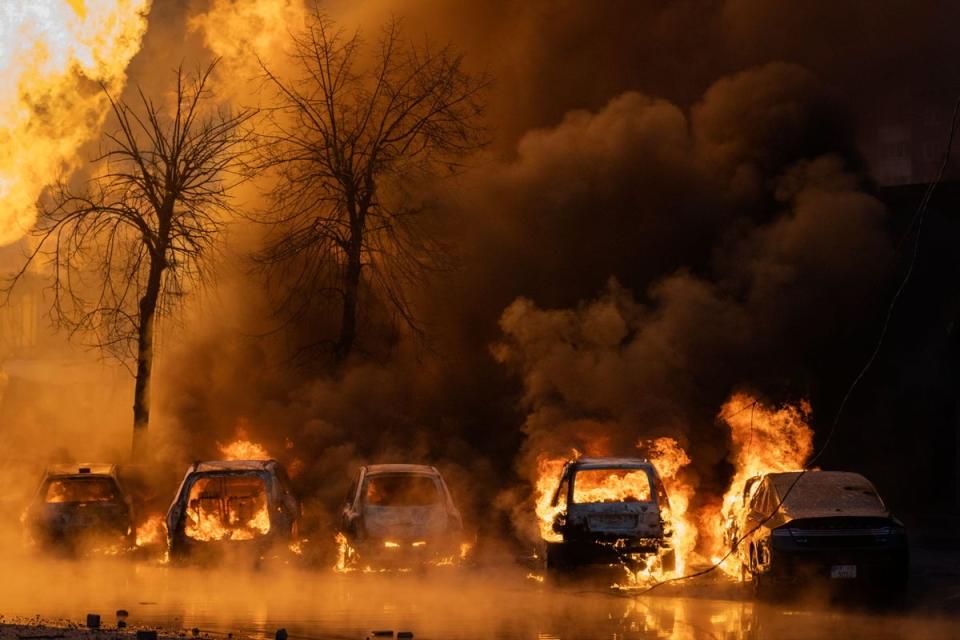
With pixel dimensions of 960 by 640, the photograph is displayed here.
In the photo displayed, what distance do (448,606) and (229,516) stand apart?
4.26m

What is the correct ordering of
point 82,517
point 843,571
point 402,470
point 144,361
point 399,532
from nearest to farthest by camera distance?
point 843,571
point 399,532
point 402,470
point 82,517
point 144,361

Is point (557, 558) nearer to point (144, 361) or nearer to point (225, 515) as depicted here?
point (225, 515)

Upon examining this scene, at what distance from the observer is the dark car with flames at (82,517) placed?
1886cm

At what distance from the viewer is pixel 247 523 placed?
17.4 m

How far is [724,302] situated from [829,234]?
7.50 feet

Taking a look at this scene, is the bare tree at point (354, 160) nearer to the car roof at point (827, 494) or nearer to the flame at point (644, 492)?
the flame at point (644, 492)

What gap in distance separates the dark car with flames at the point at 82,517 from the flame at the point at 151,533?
7.14 feet

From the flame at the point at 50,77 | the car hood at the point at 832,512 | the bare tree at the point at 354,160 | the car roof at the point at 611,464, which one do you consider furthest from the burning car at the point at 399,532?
the flame at the point at 50,77

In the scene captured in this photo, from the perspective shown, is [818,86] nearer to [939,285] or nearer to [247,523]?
[939,285]

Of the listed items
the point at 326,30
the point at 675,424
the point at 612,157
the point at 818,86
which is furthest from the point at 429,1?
the point at 675,424

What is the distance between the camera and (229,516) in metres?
17.6

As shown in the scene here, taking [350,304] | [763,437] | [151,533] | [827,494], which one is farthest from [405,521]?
[350,304]

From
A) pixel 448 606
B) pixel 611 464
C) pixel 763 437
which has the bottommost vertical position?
pixel 448 606

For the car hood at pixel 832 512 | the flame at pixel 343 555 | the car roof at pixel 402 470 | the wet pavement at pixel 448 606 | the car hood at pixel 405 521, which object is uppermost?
the car roof at pixel 402 470
